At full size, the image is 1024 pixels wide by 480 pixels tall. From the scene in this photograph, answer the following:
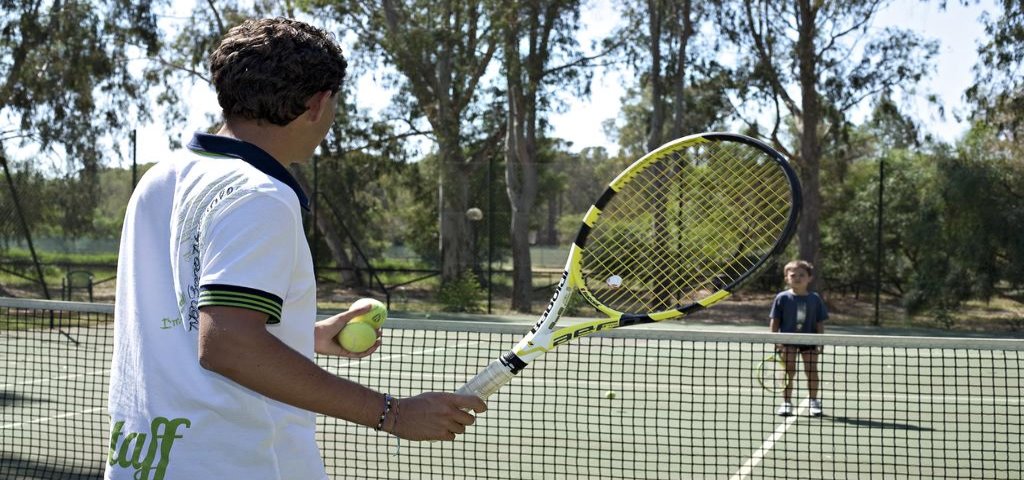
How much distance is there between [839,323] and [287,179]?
19.8 meters

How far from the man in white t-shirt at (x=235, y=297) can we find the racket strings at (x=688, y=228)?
5.58 feet

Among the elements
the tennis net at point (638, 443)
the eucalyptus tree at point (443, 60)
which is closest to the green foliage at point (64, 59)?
the eucalyptus tree at point (443, 60)

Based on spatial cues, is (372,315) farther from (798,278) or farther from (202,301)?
(798,278)

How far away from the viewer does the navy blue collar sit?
1932mm

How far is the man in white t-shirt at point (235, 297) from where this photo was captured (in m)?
1.77

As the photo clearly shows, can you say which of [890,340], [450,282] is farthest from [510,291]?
[890,340]

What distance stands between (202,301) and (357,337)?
33.9 inches

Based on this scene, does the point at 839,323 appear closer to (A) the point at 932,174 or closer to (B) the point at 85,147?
(A) the point at 932,174

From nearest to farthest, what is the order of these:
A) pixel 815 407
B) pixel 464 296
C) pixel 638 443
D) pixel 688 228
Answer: pixel 688 228 → pixel 638 443 → pixel 815 407 → pixel 464 296

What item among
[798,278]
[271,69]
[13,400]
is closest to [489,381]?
[271,69]

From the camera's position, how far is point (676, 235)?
4566 mm

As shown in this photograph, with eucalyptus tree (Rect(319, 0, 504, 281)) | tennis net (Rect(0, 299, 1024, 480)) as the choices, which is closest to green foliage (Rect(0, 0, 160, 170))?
eucalyptus tree (Rect(319, 0, 504, 281))

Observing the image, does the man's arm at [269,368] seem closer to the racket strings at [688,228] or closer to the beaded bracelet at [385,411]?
the beaded bracelet at [385,411]

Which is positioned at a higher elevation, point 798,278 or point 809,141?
point 809,141
